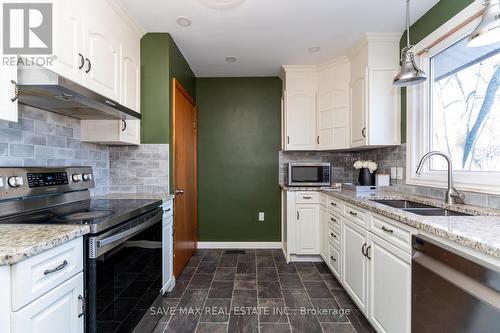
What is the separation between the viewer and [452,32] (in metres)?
1.74

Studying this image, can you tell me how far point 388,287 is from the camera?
55.0 inches

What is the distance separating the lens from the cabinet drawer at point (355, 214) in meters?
1.74

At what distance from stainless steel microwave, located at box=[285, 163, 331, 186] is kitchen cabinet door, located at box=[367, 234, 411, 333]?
139 centimetres

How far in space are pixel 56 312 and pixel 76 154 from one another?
1350 millimetres

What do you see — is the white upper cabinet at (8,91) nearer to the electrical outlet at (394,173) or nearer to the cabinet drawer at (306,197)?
the cabinet drawer at (306,197)

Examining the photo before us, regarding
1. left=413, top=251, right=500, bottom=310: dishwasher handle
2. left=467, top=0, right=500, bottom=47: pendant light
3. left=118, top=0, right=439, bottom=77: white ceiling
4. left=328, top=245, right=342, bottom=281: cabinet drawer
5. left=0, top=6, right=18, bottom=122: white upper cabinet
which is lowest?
left=328, top=245, right=342, bottom=281: cabinet drawer

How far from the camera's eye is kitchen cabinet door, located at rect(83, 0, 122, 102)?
5.08 ft

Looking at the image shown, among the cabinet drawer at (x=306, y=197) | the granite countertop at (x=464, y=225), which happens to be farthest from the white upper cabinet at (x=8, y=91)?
the cabinet drawer at (x=306, y=197)

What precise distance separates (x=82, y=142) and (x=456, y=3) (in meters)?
3.07

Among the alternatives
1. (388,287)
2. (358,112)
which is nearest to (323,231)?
(388,287)

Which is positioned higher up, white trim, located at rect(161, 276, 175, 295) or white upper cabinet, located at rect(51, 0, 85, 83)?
white upper cabinet, located at rect(51, 0, 85, 83)

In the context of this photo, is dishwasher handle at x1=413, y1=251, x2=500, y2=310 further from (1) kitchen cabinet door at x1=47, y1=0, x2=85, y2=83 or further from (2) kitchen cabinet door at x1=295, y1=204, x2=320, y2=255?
(1) kitchen cabinet door at x1=47, y1=0, x2=85, y2=83

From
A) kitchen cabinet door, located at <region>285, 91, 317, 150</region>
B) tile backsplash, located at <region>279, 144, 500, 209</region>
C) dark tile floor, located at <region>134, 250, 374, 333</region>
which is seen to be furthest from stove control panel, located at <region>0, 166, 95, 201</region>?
tile backsplash, located at <region>279, 144, 500, 209</region>

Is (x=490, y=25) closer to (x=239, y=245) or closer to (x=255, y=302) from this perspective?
(x=255, y=302)
